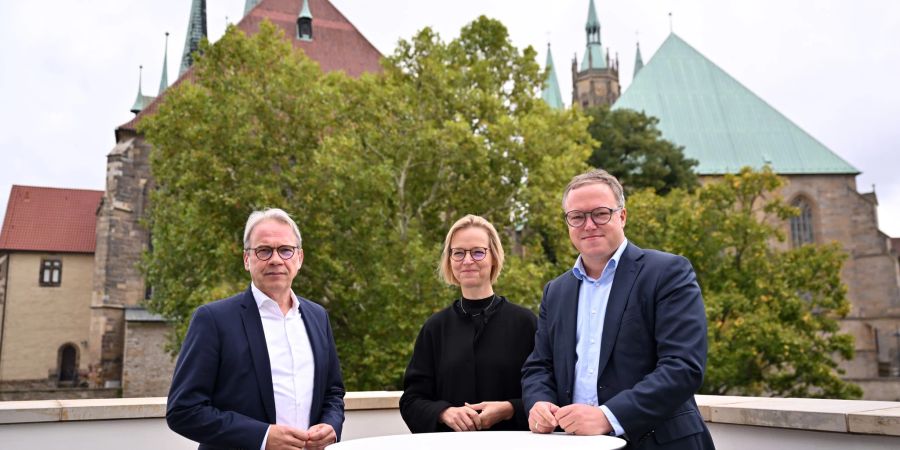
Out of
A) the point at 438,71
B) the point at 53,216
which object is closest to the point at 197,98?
the point at 438,71

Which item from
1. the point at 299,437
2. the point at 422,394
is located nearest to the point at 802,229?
the point at 422,394

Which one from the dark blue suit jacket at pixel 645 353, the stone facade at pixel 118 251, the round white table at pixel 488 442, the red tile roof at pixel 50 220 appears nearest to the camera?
the round white table at pixel 488 442

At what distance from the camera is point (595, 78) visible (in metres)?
58.2

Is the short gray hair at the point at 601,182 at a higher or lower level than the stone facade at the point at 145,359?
higher

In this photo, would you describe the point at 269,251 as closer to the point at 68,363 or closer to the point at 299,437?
the point at 299,437

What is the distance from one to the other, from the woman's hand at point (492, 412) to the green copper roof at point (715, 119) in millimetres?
34679

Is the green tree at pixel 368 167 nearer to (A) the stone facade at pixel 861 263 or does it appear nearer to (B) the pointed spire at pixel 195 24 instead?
(A) the stone facade at pixel 861 263

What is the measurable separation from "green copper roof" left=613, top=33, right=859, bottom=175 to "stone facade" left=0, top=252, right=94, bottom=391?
26.5 meters

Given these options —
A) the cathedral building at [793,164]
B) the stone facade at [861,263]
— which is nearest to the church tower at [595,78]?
the cathedral building at [793,164]

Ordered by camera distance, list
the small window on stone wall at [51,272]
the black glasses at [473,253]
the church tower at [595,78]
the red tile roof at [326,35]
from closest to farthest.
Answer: the black glasses at [473,253] < the red tile roof at [326,35] < the small window on stone wall at [51,272] < the church tower at [595,78]

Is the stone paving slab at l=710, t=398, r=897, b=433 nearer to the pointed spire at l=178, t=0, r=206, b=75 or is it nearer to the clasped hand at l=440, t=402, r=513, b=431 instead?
the clasped hand at l=440, t=402, r=513, b=431

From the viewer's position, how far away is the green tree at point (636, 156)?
26.6 meters

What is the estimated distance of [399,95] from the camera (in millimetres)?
→ 15031

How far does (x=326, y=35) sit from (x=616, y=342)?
29.1 metres
